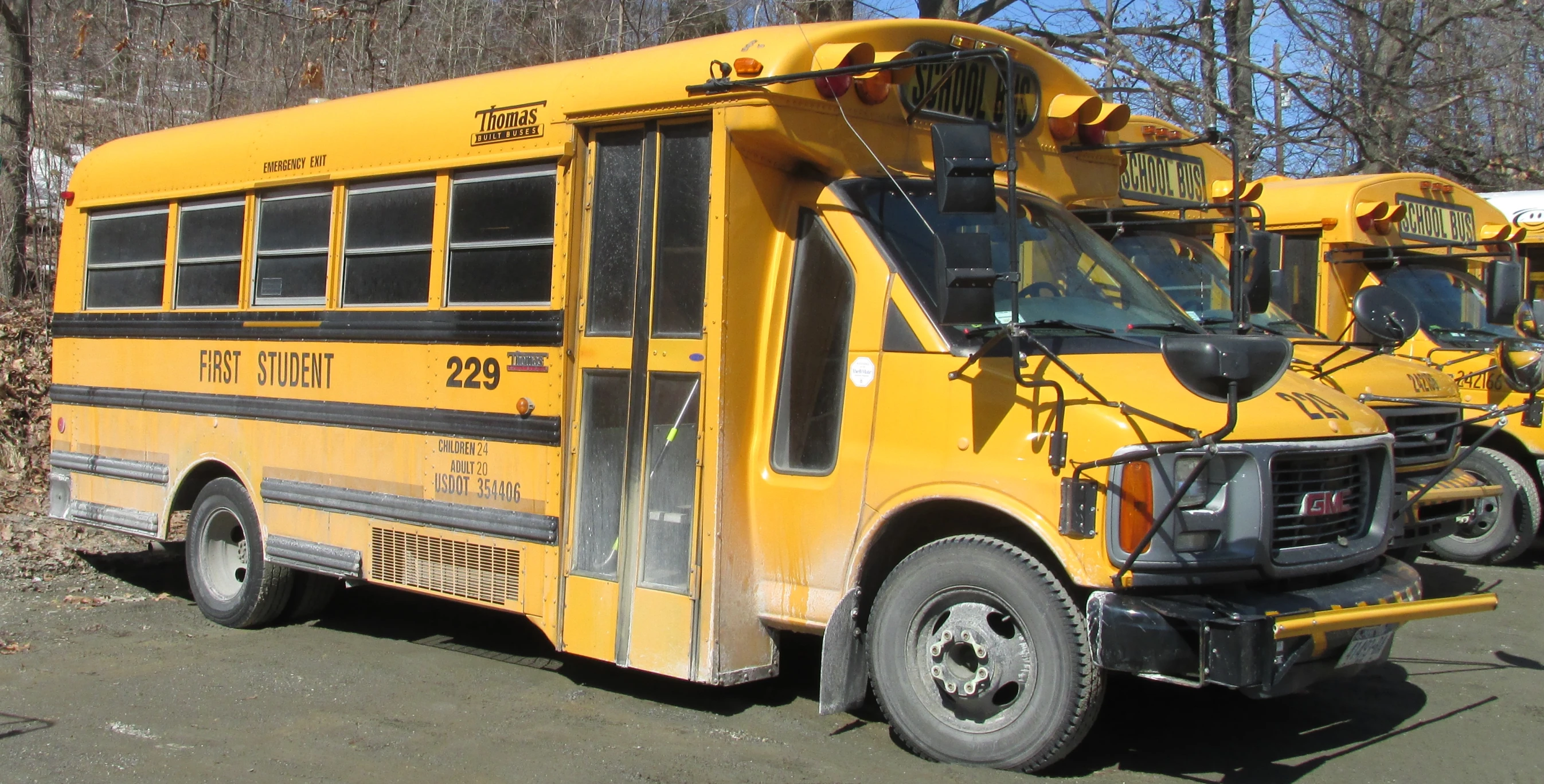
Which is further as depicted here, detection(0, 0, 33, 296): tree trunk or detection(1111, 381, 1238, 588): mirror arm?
detection(0, 0, 33, 296): tree trunk

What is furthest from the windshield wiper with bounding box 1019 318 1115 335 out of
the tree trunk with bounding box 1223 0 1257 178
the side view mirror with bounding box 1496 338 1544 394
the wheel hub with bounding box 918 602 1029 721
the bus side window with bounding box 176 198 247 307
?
the tree trunk with bounding box 1223 0 1257 178

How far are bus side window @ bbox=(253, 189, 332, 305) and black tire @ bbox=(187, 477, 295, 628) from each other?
1.18m

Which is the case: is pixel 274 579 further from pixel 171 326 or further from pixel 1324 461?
pixel 1324 461

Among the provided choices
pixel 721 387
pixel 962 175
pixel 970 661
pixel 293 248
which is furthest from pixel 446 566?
pixel 962 175

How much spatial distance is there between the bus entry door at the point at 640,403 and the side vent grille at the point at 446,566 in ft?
1.37

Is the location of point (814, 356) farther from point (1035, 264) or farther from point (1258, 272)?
point (1258, 272)

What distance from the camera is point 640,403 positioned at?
18.8ft

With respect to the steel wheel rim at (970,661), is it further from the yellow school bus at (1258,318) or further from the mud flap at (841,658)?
the yellow school bus at (1258,318)

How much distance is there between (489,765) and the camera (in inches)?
199

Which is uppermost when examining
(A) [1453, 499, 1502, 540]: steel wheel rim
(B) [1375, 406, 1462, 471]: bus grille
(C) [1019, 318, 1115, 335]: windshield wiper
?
(C) [1019, 318, 1115, 335]: windshield wiper

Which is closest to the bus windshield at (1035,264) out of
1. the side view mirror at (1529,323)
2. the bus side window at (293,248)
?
the bus side window at (293,248)

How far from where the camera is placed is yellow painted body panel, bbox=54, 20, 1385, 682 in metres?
4.86

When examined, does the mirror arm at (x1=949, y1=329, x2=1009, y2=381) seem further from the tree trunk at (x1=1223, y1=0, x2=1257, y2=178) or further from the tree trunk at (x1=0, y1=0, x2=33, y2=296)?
the tree trunk at (x1=0, y1=0, x2=33, y2=296)

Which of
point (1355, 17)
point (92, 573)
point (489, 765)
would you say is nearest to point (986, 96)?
point (489, 765)
